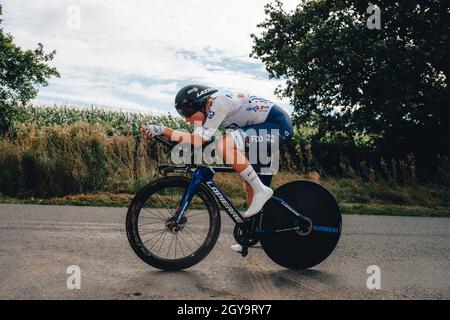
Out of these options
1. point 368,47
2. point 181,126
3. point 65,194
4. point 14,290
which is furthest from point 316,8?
point 14,290

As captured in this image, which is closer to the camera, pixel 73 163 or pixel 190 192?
pixel 190 192

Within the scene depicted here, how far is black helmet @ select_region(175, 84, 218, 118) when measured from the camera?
457 centimetres

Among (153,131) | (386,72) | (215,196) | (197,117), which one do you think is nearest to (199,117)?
(197,117)

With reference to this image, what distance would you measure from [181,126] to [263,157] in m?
20.0

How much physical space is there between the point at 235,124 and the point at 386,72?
15193 millimetres

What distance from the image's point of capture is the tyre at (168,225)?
14.6ft

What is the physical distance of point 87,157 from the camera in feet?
36.2

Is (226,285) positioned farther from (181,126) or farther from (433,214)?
(181,126)

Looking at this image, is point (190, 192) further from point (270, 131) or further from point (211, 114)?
point (270, 131)

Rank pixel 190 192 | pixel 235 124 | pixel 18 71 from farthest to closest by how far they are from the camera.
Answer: pixel 18 71
pixel 235 124
pixel 190 192

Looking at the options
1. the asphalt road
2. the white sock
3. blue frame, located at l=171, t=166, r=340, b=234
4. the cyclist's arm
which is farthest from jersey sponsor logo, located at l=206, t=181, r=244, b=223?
the asphalt road

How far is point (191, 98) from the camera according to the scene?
4570mm

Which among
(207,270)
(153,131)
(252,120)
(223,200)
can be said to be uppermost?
(252,120)

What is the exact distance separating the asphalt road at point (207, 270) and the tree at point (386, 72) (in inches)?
499
